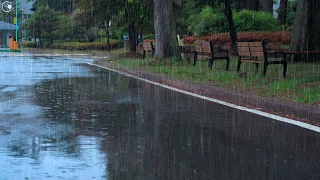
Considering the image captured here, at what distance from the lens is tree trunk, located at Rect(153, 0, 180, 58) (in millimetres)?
24891

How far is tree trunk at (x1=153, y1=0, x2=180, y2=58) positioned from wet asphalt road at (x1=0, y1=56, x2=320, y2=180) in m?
12.4

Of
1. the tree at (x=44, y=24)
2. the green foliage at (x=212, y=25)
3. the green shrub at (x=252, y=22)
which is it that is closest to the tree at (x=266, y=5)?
the green shrub at (x=252, y=22)

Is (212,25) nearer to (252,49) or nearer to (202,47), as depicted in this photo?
(202,47)

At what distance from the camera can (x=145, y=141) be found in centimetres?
779

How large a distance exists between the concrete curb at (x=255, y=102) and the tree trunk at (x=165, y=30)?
25.2ft

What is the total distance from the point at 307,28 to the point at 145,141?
15701mm

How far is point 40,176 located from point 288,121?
5.01 meters

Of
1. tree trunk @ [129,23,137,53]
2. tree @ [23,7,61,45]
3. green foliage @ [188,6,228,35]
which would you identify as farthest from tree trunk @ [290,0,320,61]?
tree @ [23,7,61,45]

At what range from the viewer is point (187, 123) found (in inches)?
370

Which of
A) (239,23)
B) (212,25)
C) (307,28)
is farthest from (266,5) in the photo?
(307,28)

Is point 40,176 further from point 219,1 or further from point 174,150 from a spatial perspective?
point 219,1

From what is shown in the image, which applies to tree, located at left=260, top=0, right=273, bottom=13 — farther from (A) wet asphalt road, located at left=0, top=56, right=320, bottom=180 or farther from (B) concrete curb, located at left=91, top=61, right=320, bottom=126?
(A) wet asphalt road, located at left=0, top=56, right=320, bottom=180

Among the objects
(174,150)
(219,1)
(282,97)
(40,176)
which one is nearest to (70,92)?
(282,97)

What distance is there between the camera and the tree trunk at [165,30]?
81.7ft
